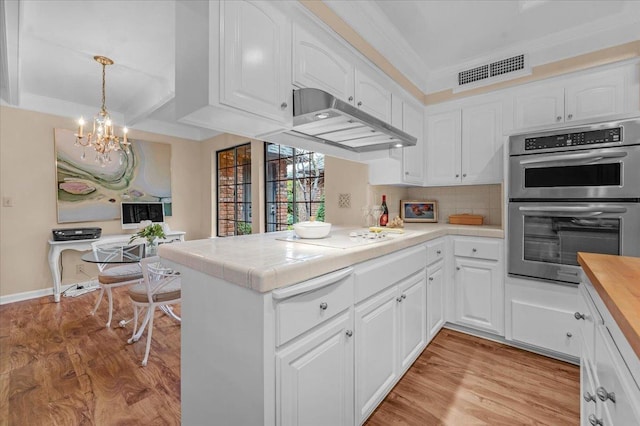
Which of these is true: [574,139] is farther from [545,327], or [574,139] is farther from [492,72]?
[545,327]

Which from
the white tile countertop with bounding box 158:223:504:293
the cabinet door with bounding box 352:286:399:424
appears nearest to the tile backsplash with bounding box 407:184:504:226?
the white tile countertop with bounding box 158:223:504:293

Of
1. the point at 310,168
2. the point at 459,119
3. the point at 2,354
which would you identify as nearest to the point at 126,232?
the point at 2,354

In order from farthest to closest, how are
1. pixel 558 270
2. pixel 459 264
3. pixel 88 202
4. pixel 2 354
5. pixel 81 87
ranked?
pixel 88 202 < pixel 81 87 < pixel 459 264 < pixel 2 354 < pixel 558 270

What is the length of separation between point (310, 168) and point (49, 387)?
10.4ft

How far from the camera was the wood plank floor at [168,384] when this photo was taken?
158cm

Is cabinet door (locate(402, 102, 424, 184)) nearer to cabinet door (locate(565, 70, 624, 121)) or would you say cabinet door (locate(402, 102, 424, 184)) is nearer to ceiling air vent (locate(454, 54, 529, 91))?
ceiling air vent (locate(454, 54, 529, 91))

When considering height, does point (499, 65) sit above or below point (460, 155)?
above

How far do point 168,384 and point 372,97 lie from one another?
2.55 metres

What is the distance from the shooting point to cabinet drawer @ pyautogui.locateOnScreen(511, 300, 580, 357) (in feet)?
6.67

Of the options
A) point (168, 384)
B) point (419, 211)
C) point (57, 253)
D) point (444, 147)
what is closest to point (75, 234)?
point (57, 253)

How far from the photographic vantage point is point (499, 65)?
2.62m

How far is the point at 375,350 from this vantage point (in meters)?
1.51

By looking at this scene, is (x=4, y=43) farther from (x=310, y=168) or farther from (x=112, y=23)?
(x=310, y=168)

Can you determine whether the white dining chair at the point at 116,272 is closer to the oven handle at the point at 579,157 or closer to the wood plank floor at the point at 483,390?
the wood plank floor at the point at 483,390
